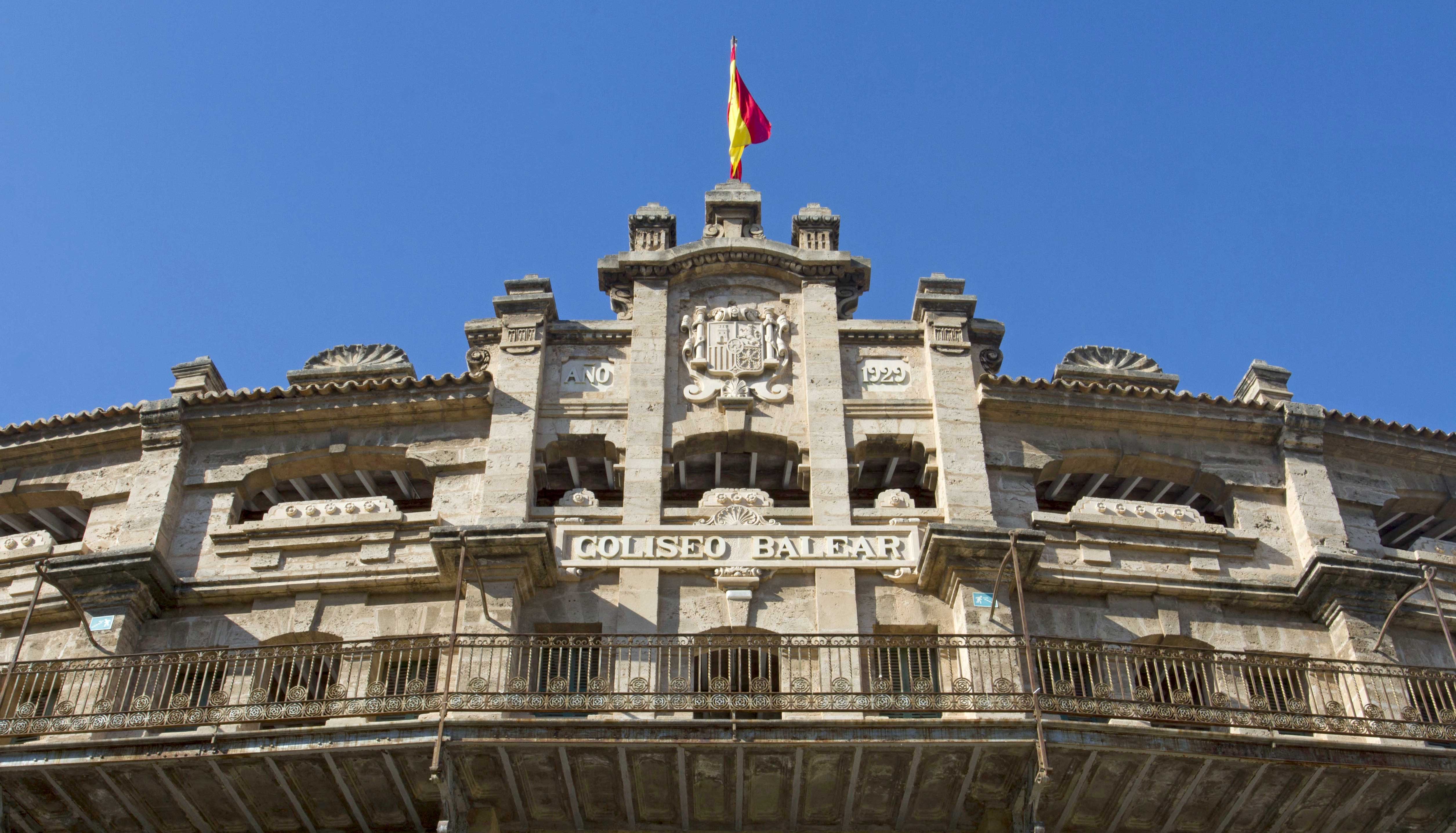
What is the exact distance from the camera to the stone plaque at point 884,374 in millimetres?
20938

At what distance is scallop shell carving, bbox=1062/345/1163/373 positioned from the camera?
22.4m

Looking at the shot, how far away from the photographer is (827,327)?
21.3 meters

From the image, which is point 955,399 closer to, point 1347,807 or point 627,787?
point 1347,807

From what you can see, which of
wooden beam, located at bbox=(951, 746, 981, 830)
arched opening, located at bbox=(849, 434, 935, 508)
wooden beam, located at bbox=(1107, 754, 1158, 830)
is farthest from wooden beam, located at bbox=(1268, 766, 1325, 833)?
arched opening, located at bbox=(849, 434, 935, 508)

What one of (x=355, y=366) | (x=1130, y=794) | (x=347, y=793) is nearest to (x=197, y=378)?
(x=355, y=366)

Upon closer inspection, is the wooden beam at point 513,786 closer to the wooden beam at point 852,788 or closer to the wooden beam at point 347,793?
the wooden beam at point 347,793

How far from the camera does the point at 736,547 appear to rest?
61.4 feet

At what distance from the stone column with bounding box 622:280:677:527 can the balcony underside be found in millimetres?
2629

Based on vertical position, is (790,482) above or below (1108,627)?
above

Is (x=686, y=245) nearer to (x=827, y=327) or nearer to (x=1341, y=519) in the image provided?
(x=827, y=327)

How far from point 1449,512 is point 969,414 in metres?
7.36

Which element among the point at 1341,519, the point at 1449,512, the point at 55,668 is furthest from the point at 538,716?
the point at 1449,512

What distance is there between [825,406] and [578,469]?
3.64 meters

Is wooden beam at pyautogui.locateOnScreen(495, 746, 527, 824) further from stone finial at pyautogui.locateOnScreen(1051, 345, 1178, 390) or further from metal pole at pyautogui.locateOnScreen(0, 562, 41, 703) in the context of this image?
stone finial at pyautogui.locateOnScreen(1051, 345, 1178, 390)
